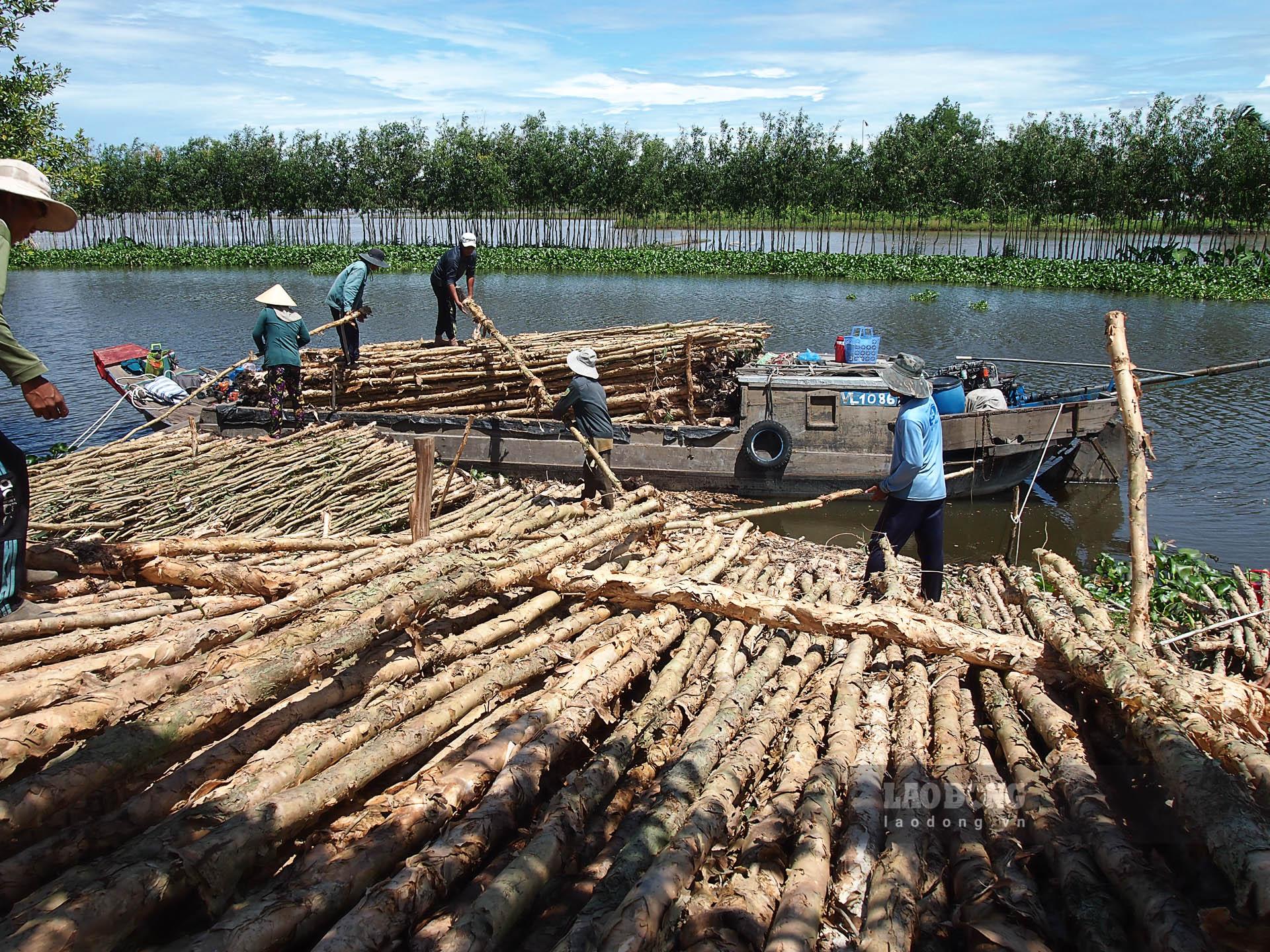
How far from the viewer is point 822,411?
11570 mm

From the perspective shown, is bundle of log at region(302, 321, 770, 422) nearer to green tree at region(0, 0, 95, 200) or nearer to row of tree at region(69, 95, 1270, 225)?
green tree at region(0, 0, 95, 200)

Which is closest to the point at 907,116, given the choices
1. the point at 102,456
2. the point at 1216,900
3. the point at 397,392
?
the point at 397,392

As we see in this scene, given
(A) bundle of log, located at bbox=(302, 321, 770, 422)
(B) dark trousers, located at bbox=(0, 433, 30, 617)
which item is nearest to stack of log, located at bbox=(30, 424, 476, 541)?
(A) bundle of log, located at bbox=(302, 321, 770, 422)

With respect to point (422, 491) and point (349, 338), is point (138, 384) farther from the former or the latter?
point (422, 491)

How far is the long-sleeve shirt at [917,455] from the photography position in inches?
247

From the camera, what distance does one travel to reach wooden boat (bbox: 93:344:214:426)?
12180 millimetres

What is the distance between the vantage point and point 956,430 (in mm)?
11695

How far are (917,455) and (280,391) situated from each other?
8.67 metres

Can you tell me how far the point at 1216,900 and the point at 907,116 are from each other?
163 ft

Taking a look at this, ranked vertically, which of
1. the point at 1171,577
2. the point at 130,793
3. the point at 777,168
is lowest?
the point at 1171,577

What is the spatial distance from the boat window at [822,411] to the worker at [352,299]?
5.99m

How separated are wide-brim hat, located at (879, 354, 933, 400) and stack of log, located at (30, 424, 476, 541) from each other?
4.20 m

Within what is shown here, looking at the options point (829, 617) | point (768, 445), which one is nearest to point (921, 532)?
point (829, 617)

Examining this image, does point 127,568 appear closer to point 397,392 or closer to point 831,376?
point 397,392
